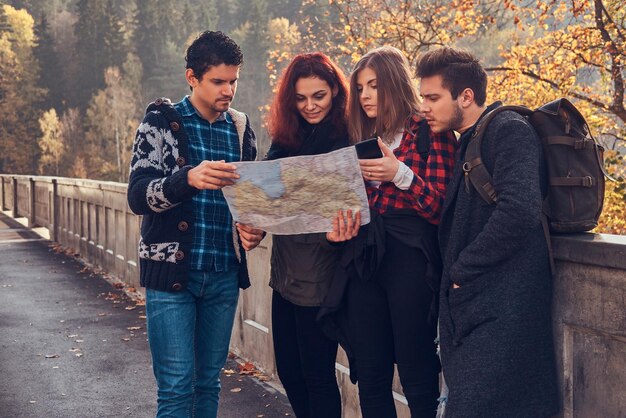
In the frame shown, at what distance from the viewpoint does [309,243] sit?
385 cm

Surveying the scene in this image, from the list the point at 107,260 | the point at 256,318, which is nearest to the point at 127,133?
the point at 107,260

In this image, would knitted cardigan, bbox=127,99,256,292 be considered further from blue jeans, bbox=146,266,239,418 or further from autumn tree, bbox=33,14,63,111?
autumn tree, bbox=33,14,63,111

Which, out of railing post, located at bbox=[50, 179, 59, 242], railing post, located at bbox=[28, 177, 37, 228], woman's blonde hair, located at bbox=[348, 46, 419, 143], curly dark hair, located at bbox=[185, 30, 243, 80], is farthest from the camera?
railing post, located at bbox=[28, 177, 37, 228]

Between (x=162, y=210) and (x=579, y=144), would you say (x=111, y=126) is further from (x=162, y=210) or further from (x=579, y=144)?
(x=579, y=144)

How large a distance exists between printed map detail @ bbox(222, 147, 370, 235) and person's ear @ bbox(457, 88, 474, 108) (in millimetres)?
446

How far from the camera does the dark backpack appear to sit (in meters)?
3.15

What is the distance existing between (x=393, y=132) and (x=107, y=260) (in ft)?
33.8

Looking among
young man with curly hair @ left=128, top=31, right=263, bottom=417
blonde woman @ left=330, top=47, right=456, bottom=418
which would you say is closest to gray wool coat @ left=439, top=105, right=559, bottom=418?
blonde woman @ left=330, top=47, right=456, bottom=418

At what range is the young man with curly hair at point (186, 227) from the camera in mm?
3754

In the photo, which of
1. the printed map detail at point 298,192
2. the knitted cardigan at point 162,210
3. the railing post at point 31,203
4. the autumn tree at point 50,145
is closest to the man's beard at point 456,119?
the printed map detail at point 298,192

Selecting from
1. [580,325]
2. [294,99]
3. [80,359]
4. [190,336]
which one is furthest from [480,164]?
[80,359]

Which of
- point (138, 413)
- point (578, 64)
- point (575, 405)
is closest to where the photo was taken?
point (575, 405)

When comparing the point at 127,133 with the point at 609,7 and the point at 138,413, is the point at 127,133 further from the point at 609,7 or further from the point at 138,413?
the point at 138,413

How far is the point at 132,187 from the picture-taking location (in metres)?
3.70
